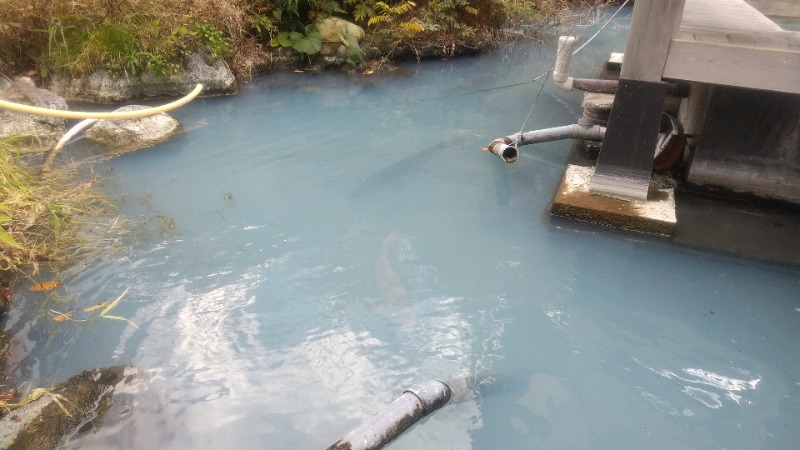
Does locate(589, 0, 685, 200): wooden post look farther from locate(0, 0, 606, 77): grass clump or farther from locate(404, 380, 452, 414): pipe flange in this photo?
locate(0, 0, 606, 77): grass clump

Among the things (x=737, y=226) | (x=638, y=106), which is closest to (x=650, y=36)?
(x=638, y=106)

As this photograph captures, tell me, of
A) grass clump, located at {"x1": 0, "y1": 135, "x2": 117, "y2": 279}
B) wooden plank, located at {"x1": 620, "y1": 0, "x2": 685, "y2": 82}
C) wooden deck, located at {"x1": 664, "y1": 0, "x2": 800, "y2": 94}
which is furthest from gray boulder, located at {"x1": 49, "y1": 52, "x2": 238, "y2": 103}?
wooden deck, located at {"x1": 664, "y1": 0, "x2": 800, "y2": 94}

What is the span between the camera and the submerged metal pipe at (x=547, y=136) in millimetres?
4773

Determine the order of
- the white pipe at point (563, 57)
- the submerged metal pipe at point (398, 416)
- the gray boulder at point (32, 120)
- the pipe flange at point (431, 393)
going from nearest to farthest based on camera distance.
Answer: the submerged metal pipe at point (398, 416) < the pipe flange at point (431, 393) < the white pipe at point (563, 57) < the gray boulder at point (32, 120)

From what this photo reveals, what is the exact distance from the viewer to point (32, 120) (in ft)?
17.8

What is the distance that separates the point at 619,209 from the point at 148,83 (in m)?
5.96

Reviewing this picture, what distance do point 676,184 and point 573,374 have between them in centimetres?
268

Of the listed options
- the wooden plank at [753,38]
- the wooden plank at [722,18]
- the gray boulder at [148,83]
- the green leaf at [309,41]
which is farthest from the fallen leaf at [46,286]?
the green leaf at [309,41]

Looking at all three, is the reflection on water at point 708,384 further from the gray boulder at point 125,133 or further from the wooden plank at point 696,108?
the gray boulder at point 125,133

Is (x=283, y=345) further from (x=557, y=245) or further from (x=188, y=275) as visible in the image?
(x=557, y=245)

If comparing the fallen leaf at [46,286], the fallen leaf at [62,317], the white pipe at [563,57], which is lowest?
the fallen leaf at [62,317]

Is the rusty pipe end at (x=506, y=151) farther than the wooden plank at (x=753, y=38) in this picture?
Yes

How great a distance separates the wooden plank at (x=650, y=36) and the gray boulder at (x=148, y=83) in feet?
17.5

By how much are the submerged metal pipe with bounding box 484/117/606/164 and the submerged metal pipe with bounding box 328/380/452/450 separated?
2711mm
